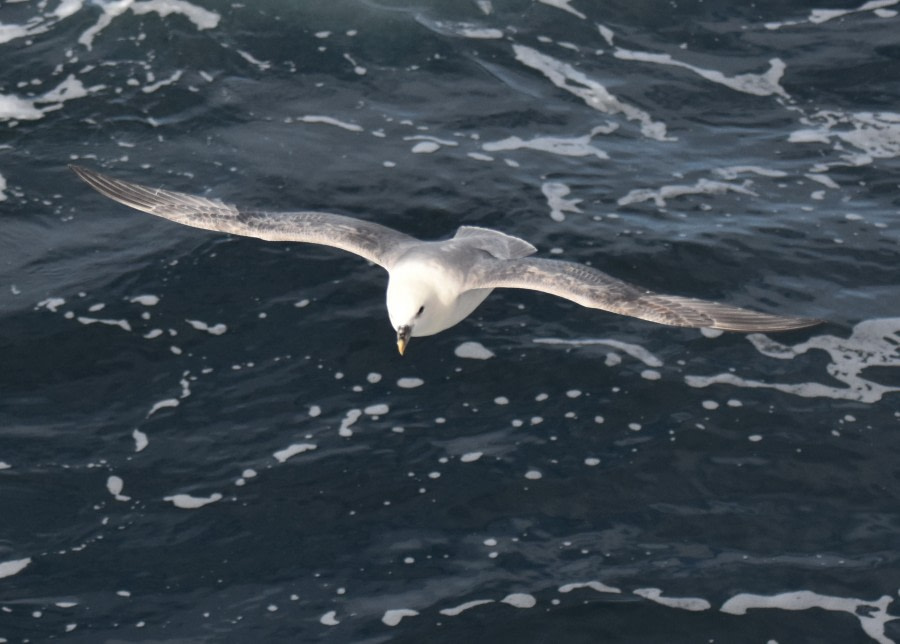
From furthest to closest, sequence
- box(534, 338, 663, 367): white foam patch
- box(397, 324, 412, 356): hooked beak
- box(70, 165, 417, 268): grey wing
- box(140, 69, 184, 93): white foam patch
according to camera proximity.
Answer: box(140, 69, 184, 93): white foam patch < box(70, 165, 417, 268): grey wing < box(534, 338, 663, 367): white foam patch < box(397, 324, 412, 356): hooked beak

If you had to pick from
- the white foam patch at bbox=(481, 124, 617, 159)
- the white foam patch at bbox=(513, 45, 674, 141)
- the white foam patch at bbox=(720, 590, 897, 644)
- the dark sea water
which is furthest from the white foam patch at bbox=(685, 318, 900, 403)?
the white foam patch at bbox=(513, 45, 674, 141)

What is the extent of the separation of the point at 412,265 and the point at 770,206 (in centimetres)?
521

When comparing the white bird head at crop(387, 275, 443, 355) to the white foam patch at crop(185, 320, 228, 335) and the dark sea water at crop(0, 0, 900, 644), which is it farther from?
the white foam patch at crop(185, 320, 228, 335)

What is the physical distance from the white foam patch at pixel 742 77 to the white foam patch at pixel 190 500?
9.95 meters

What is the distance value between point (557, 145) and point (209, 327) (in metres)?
5.79

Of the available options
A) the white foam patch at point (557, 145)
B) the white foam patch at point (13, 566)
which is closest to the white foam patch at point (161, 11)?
the white foam patch at point (557, 145)

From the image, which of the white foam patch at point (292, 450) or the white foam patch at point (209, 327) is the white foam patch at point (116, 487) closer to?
the white foam patch at point (292, 450)

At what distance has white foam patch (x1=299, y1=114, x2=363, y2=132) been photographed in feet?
53.0

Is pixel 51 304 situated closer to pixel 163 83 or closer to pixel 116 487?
pixel 116 487

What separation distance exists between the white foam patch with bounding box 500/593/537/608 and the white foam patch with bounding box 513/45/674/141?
823cm

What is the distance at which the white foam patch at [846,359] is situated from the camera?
38.3 ft

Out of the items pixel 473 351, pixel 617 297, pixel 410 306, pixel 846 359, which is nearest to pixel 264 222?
pixel 410 306

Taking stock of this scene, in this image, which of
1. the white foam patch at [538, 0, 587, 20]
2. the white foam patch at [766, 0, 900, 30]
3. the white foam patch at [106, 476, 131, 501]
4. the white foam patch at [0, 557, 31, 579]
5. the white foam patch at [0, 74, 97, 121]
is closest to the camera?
the white foam patch at [0, 557, 31, 579]

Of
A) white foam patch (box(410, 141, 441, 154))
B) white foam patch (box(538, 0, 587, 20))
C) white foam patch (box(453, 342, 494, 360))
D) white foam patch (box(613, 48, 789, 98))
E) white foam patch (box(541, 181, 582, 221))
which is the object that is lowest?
white foam patch (box(453, 342, 494, 360))
